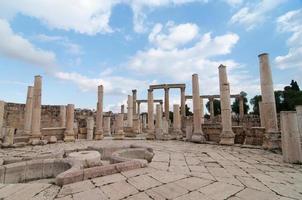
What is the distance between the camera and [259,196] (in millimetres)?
3037

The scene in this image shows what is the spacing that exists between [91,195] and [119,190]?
46 cm

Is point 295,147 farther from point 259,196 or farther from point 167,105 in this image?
point 167,105

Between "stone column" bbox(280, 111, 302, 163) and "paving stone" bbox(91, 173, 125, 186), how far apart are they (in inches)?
211

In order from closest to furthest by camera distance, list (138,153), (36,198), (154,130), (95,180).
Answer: (36,198) → (95,180) → (138,153) → (154,130)

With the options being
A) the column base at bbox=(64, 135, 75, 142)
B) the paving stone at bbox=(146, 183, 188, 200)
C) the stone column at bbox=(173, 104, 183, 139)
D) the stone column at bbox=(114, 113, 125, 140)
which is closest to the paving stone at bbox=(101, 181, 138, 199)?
→ the paving stone at bbox=(146, 183, 188, 200)

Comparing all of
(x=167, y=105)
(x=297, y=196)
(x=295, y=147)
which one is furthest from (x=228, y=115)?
(x=167, y=105)

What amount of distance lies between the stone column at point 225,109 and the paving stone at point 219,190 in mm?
7360

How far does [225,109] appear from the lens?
35.9 feet

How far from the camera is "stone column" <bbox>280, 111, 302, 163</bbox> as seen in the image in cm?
587

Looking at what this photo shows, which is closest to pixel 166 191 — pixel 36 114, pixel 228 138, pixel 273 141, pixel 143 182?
pixel 143 182

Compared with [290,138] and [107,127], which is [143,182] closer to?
[290,138]

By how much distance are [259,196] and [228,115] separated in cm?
826

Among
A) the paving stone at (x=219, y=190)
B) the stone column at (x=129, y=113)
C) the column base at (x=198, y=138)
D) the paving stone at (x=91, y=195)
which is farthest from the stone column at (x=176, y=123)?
the paving stone at (x=91, y=195)

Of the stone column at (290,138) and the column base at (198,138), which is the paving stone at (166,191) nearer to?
the stone column at (290,138)
